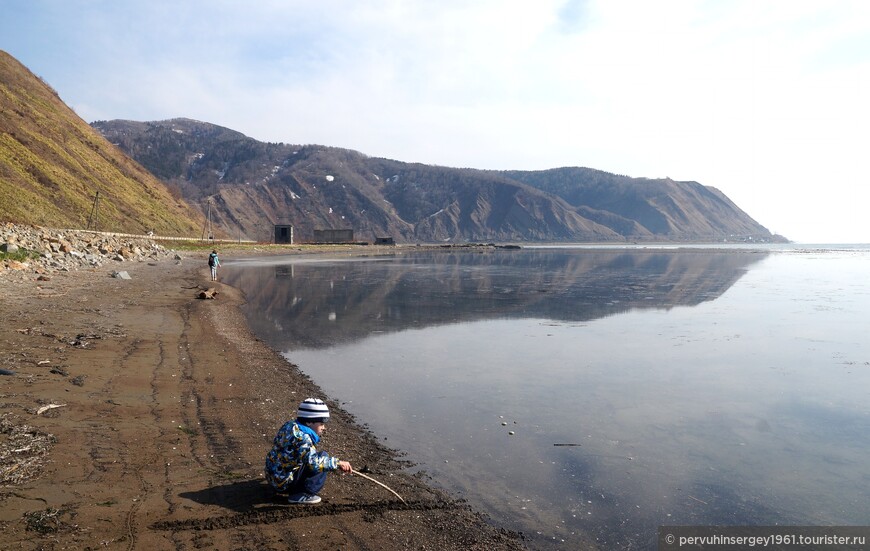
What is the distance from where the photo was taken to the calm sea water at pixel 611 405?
24.6 ft

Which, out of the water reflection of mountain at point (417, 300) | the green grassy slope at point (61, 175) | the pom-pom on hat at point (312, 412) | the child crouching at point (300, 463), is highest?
the green grassy slope at point (61, 175)

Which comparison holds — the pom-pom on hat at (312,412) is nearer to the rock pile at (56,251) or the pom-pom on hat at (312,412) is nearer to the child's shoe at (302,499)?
the child's shoe at (302,499)

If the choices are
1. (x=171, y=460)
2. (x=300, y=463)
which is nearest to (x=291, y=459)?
(x=300, y=463)

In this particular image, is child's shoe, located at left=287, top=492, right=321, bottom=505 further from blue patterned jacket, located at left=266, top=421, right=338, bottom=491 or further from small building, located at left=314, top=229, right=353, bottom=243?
small building, located at left=314, top=229, right=353, bottom=243

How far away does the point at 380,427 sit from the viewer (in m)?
10.0

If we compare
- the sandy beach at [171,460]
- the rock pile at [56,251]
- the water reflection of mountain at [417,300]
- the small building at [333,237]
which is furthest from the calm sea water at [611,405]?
the small building at [333,237]

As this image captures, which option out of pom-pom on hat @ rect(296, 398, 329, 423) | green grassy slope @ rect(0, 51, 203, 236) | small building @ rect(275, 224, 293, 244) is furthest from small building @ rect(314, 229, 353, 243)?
pom-pom on hat @ rect(296, 398, 329, 423)

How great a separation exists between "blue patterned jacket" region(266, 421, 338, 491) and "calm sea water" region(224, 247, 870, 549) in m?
2.19

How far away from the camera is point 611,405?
11.7m

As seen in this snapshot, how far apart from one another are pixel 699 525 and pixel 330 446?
520 centimetres

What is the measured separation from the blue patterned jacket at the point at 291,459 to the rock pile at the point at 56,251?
75.1 feet

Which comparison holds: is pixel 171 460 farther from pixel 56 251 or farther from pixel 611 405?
pixel 56 251

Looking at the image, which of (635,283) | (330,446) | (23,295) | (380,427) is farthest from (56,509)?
(635,283)

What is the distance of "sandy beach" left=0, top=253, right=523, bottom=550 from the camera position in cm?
563
